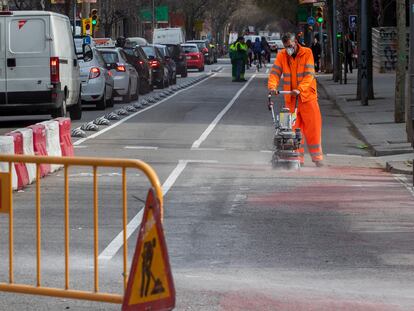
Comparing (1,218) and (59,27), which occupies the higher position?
(59,27)

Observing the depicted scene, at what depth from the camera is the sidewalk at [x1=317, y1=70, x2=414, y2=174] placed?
2090cm

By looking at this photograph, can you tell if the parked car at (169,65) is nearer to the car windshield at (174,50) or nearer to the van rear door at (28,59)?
the car windshield at (174,50)

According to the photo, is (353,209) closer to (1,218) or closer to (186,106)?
(1,218)

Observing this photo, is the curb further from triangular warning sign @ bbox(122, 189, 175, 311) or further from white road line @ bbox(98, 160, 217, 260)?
triangular warning sign @ bbox(122, 189, 175, 311)

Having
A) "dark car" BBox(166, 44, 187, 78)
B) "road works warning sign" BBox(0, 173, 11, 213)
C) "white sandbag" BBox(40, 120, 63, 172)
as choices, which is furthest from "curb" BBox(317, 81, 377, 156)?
"road works warning sign" BBox(0, 173, 11, 213)

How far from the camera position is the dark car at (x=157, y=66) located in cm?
4822

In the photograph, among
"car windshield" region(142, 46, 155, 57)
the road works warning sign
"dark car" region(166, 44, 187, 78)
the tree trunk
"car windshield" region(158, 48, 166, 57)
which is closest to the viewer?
the road works warning sign

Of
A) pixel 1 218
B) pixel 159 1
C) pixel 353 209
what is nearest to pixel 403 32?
pixel 353 209

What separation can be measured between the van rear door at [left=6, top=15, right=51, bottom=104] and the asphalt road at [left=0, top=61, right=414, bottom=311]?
371 centimetres

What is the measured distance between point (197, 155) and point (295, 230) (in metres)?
7.99

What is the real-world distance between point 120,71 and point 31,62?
1124cm

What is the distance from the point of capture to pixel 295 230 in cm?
1214

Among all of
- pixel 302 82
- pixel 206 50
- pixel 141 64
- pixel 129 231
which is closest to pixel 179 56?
pixel 141 64

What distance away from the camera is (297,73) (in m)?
18.2
